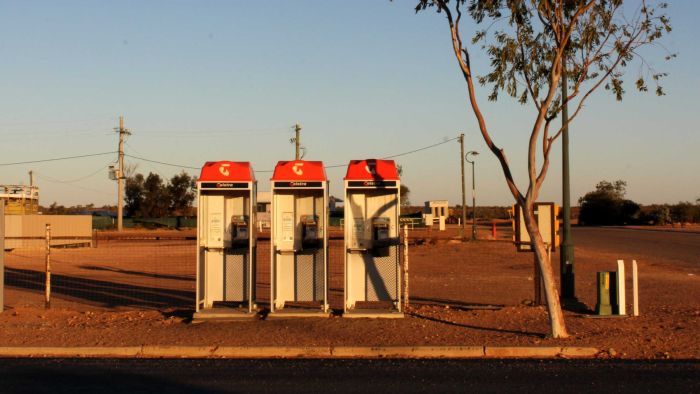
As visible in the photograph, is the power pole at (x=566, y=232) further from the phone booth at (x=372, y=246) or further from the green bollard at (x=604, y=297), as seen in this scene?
the phone booth at (x=372, y=246)

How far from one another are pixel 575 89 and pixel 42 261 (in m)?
26.3

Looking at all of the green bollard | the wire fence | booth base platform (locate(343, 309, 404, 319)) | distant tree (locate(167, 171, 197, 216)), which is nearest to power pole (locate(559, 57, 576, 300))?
the green bollard

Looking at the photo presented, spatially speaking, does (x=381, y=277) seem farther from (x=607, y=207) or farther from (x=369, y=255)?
(x=607, y=207)

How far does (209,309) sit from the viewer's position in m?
14.0

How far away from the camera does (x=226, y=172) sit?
14.0 metres

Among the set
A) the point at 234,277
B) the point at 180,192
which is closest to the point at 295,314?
the point at 234,277

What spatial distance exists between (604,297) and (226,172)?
23.6 feet

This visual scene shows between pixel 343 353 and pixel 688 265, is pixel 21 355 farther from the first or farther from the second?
pixel 688 265

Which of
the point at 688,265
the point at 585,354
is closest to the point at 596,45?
the point at 585,354

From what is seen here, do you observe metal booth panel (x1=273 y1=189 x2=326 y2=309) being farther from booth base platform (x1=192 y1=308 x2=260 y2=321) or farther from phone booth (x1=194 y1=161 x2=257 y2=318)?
booth base platform (x1=192 y1=308 x2=260 y2=321)

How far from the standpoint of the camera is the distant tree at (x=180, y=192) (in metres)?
89.0

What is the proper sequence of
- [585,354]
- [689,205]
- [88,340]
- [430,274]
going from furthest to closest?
[689,205], [430,274], [88,340], [585,354]
